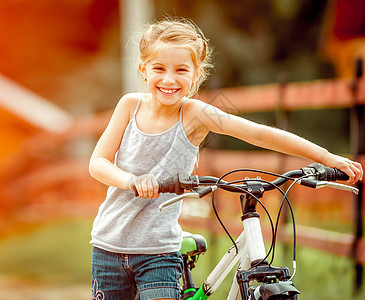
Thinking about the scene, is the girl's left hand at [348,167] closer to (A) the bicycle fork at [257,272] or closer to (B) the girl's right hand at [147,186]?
(A) the bicycle fork at [257,272]

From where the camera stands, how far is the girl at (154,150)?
2191mm

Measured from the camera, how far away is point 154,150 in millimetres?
2299

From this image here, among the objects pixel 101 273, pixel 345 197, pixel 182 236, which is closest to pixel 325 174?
pixel 182 236

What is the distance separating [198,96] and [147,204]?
2.59 m

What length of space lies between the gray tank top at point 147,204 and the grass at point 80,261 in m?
2.12

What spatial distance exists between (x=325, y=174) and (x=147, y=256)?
0.76 metres

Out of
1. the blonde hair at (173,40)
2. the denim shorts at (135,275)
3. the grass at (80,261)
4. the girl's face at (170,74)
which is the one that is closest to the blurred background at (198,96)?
the grass at (80,261)

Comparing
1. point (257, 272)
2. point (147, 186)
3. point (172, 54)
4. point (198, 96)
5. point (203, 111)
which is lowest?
point (257, 272)

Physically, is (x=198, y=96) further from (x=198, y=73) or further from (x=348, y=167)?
(x=348, y=167)

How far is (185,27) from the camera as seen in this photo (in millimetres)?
2285

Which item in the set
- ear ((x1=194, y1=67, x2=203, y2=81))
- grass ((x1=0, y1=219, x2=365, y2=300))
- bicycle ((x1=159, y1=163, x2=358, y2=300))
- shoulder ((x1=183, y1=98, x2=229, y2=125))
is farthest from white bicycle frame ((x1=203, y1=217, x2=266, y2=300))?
grass ((x1=0, y1=219, x2=365, y2=300))

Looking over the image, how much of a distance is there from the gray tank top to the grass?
212 centimetres

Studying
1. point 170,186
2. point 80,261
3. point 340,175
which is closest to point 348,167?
point 340,175

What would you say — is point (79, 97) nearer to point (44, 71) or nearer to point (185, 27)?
point (44, 71)
